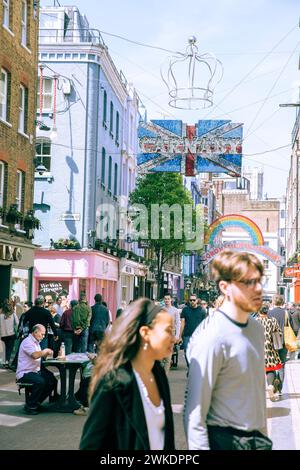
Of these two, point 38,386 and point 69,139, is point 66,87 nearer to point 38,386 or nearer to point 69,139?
point 69,139

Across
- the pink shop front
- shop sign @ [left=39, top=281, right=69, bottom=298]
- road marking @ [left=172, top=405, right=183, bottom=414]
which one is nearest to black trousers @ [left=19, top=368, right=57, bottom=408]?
road marking @ [left=172, top=405, right=183, bottom=414]

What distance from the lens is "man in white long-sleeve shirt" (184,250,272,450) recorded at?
3.54 m

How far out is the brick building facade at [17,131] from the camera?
22.2 metres

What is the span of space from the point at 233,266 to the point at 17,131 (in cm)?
2051

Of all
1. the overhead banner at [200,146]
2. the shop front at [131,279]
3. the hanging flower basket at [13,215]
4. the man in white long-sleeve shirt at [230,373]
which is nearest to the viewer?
the man in white long-sleeve shirt at [230,373]

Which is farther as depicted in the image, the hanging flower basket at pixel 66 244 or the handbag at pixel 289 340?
the hanging flower basket at pixel 66 244

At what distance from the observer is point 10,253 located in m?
22.1

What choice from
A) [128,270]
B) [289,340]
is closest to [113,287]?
[128,270]

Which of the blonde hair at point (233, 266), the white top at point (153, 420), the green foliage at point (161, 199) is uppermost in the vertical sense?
the green foliage at point (161, 199)

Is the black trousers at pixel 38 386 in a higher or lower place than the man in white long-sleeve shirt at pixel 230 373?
lower

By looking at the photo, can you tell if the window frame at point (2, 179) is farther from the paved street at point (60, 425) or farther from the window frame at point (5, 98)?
the paved street at point (60, 425)

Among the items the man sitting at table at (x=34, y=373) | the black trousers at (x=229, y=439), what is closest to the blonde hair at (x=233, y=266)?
the black trousers at (x=229, y=439)
